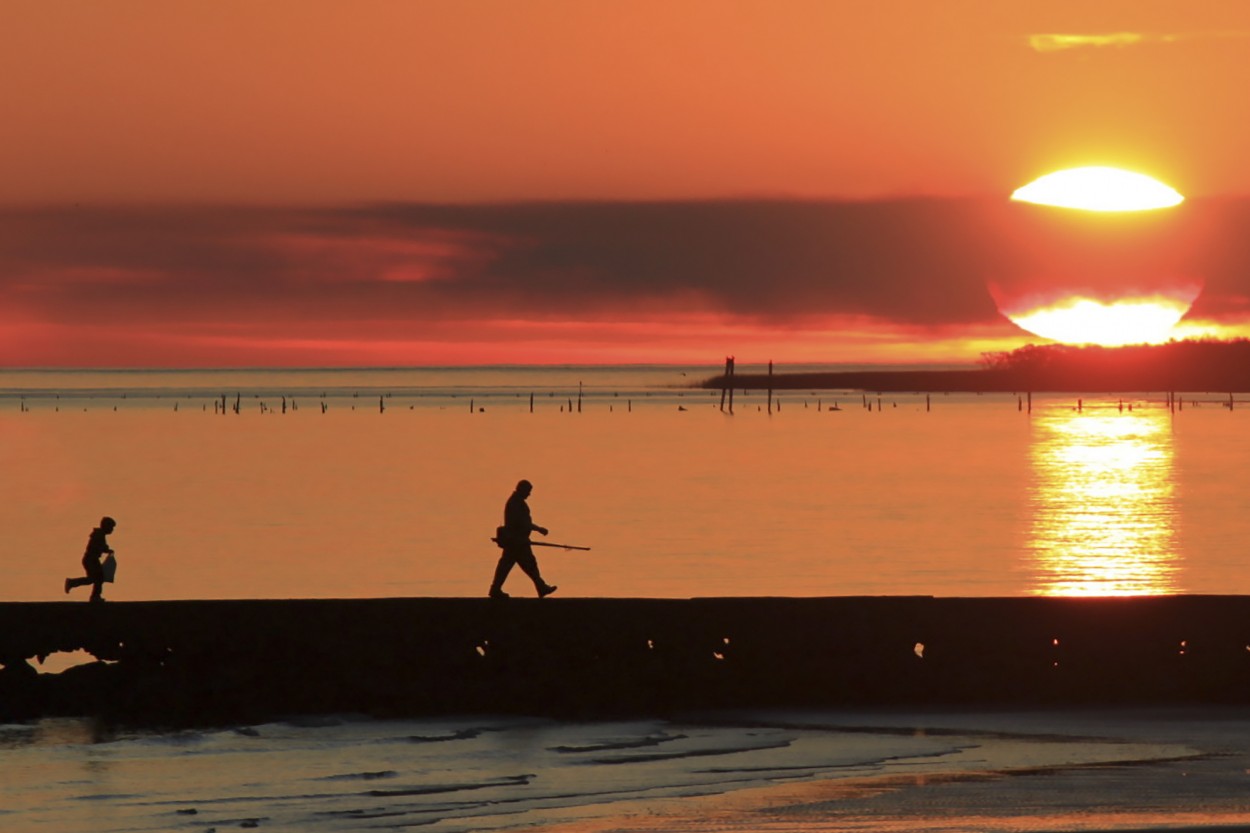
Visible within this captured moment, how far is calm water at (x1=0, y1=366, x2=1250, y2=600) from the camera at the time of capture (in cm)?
5097

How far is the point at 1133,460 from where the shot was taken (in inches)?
4665

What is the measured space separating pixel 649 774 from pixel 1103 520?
5391 cm

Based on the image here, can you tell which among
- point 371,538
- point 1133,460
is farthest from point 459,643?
point 1133,460

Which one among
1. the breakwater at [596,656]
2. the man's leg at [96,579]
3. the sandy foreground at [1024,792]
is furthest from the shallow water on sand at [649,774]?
the man's leg at [96,579]

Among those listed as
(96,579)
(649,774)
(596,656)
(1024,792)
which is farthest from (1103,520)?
(1024,792)

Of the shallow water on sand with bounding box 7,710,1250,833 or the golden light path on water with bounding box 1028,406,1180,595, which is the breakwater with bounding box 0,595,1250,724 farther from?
the golden light path on water with bounding box 1028,406,1180,595

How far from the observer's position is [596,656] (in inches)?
940

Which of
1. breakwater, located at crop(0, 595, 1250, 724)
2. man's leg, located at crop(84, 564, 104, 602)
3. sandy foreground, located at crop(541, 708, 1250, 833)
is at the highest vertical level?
man's leg, located at crop(84, 564, 104, 602)

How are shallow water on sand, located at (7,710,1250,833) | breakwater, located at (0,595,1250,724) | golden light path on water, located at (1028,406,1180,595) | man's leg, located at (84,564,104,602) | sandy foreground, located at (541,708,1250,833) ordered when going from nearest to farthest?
1. sandy foreground, located at (541,708,1250,833)
2. shallow water on sand, located at (7,710,1250,833)
3. breakwater, located at (0,595,1250,724)
4. man's leg, located at (84,564,104,602)
5. golden light path on water, located at (1028,406,1180,595)

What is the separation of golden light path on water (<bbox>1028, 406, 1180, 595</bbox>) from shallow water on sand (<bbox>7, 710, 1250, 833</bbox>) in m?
24.4

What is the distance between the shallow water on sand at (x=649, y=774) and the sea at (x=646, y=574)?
0.19 ft

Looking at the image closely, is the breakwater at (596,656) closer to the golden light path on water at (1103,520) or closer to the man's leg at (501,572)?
the man's leg at (501,572)

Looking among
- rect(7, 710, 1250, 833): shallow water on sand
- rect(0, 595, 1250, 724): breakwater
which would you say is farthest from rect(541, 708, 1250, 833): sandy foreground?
rect(0, 595, 1250, 724): breakwater

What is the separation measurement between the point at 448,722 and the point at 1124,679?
891 cm
